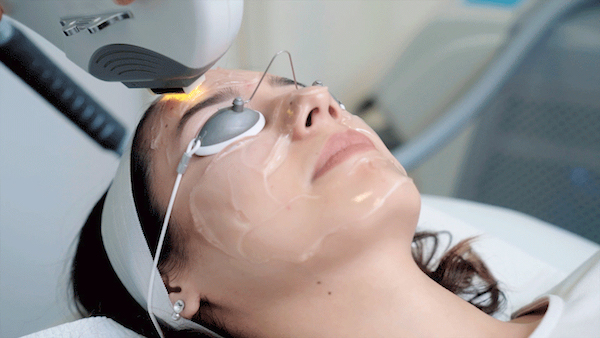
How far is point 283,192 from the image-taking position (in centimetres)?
69

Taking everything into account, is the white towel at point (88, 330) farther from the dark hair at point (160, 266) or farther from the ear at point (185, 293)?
the ear at point (185, 293)

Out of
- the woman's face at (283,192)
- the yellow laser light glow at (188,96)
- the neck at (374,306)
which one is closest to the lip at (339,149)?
the woman's face at (283,192)

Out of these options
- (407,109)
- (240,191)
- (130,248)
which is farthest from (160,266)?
(407,109)

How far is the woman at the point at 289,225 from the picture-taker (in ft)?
2.26

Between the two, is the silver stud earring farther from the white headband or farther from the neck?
the neck

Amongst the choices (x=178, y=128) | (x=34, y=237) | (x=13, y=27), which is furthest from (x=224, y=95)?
(x=34, y=237)

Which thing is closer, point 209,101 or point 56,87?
point 209,101

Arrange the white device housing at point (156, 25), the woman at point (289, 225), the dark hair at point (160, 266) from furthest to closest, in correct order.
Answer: the dark hair at point (160, 266)
the woman at point (289, 225)
the white device housing at point (156, 25)

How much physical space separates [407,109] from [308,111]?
1.30 metres

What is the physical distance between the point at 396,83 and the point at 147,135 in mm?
1409

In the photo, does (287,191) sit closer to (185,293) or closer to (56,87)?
(185,293)

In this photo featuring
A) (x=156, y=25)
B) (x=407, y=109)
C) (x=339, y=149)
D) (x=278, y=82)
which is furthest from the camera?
(x=407, y=109)

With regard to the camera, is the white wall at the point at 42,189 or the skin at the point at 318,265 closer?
the skin at the point at 318,265

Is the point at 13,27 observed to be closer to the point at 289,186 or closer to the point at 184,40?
the point at 184,40
